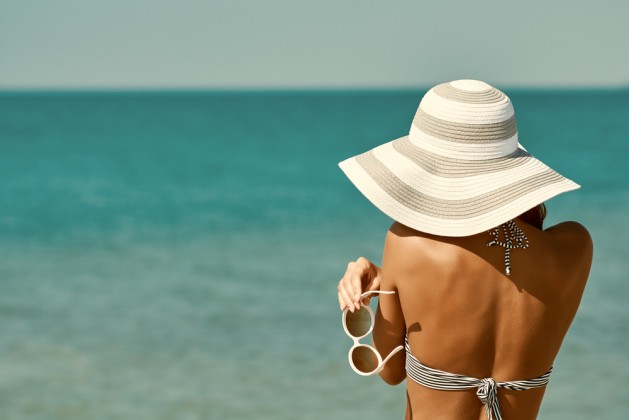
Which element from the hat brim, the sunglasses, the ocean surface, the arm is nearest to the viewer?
the hat brim

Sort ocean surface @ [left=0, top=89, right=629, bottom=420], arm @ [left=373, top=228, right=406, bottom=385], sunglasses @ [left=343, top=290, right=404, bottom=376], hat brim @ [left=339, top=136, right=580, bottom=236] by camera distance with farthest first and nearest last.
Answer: ocean surface @ [left=0, top=89, right=629, bottom=420] → sunglasses @ [left=343, top=290, right=404, bottom=376] → arm @ [left=373, top=228, right=406, bottom=385] → hat brim @ [left=339, top=136, right=580, bottom=236]

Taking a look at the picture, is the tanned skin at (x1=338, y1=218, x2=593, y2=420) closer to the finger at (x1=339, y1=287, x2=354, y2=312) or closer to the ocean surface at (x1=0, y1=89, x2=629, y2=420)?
the finger at (x1=339, y1=287, x2=354, y2=312)

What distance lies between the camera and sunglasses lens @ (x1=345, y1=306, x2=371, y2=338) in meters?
2.21

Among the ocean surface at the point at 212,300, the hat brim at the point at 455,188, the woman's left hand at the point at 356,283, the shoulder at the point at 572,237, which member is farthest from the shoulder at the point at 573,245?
the ocean surface at the point at 212,300

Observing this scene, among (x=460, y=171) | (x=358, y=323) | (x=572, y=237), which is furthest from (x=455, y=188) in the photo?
(x=358, y=323)

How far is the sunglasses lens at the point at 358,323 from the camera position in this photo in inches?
86.9

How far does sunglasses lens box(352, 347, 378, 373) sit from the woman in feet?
0.29

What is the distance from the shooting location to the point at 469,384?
214cm

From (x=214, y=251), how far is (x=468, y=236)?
921 centimetres

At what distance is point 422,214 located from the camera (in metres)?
2.03

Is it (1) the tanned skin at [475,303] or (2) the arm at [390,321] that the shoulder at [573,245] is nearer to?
(1) the tanned skin at [475,303]

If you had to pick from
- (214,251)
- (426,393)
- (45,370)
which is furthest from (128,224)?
(426,393)

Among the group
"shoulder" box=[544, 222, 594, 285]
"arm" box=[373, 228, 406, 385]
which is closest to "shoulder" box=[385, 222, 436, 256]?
"arm" box=[373, 228, 406, 385]

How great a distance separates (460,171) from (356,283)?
32 cm
